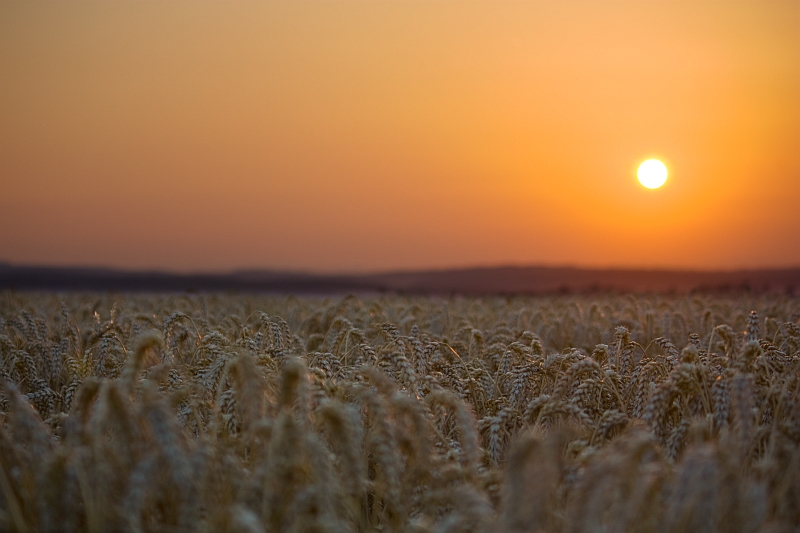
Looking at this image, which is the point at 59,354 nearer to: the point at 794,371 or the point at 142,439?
the point at 142,439

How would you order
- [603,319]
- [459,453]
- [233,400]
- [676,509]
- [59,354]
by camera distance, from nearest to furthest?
[676,509], [459,453], [233,400], [59,354], [603,319]

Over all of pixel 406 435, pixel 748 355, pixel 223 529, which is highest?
pixel 748 355

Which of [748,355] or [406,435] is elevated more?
[748,355]

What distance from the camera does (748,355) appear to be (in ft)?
11.4

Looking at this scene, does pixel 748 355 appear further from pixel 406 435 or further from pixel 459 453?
pixel 406 435

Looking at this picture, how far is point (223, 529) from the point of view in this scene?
7.38ft

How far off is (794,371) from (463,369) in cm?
192

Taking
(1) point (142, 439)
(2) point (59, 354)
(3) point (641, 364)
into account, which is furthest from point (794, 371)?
(2) point (59, 354)

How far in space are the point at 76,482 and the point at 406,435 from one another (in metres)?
1.18

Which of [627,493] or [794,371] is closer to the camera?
[627,493]

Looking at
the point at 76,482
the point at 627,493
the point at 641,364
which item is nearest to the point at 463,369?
the point at 641,364

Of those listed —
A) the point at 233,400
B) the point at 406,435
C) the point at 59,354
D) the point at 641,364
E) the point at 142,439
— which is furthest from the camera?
the point at 59,354

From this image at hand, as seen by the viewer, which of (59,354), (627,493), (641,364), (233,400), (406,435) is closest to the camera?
(627,493)

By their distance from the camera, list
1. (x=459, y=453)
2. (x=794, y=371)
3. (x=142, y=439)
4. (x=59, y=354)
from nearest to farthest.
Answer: (x=142, y=439), (x=459, y=453), (x=794, y=371), (x=59, y=354)
